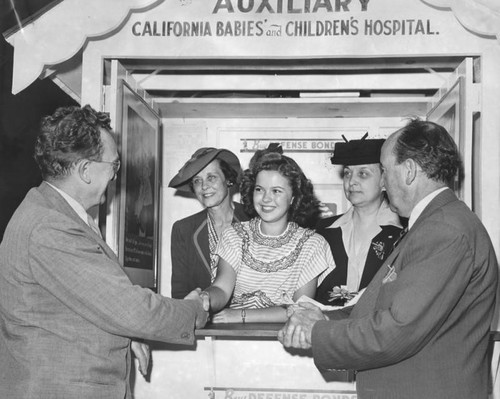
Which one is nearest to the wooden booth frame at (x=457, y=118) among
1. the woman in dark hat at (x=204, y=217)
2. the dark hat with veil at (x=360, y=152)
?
the dark hat with veil at (x=360, y=152)

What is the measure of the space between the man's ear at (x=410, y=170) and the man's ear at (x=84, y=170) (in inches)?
47.9

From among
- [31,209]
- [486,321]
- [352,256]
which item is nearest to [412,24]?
[352,256]

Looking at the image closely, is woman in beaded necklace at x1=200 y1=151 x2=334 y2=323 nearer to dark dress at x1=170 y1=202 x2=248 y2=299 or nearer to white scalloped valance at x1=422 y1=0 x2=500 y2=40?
dark dress at x1=170 y1=202 x2=248 y2=299

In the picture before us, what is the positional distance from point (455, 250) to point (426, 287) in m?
0.16

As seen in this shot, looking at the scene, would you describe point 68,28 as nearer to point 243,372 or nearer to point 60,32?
point 60,32

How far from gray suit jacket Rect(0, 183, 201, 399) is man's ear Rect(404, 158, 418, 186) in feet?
3.55

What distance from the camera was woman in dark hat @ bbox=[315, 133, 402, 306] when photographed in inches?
161

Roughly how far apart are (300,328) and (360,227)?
1611 millimetres

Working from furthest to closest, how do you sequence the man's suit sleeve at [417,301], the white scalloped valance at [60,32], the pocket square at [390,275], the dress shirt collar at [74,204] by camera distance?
the white scalloped valance at [60,32]
the dress shirt collar at [74,204]
the pocket square at [390,275]
the man's suit sleeve at [417,301]

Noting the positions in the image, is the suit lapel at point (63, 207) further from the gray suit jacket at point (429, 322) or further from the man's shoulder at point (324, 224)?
the man's shoulder at point (324, 224)

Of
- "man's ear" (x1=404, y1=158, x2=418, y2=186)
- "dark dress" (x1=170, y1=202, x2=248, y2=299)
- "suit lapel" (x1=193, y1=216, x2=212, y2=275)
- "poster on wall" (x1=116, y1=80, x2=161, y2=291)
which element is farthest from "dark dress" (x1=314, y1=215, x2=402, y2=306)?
"man's ear" (x1=404, y1=158, x2=418, y2=186)

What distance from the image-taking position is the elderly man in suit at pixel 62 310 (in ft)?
7.81

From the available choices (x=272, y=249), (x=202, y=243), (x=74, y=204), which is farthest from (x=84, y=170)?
(x=202, y=243)

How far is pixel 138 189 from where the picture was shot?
4.50 m
